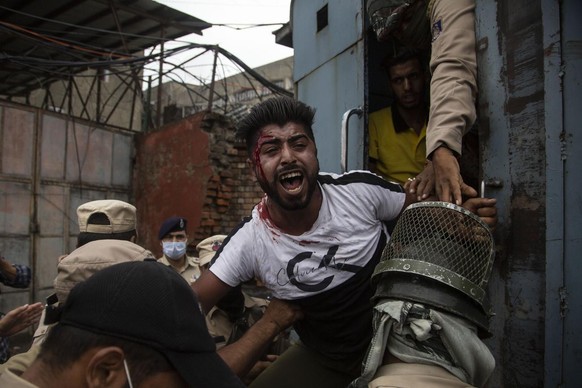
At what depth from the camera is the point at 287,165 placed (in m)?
2.17

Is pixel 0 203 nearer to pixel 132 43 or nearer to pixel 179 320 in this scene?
pixel 132 43

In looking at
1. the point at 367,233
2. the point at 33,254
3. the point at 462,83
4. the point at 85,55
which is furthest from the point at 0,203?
the point at 462,83

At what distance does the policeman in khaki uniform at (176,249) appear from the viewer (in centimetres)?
475

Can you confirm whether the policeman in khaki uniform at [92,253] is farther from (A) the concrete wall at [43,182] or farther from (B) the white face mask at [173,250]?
(A) the concrete wall at [43,182]

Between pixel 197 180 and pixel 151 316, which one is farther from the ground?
pixel 197 180

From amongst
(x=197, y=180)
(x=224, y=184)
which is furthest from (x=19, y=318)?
(x=224, y=184)

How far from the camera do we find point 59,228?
7512mm

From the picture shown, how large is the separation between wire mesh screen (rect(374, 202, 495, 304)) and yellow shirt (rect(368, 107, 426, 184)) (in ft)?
4.41

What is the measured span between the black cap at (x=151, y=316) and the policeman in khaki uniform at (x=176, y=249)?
367cm

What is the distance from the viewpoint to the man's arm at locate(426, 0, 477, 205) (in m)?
1.68

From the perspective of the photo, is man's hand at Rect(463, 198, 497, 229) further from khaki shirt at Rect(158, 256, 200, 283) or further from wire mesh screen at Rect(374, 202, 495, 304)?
khaki shirt at Rect(158, 256, 200, 283)

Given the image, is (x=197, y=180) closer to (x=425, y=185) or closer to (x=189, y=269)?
(x=189, y=269)

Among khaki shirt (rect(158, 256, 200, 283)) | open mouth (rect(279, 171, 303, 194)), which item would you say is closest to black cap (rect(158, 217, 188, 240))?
khaki shirt (rect(158, 256, 200, 283))

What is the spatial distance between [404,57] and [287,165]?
1173 mm
